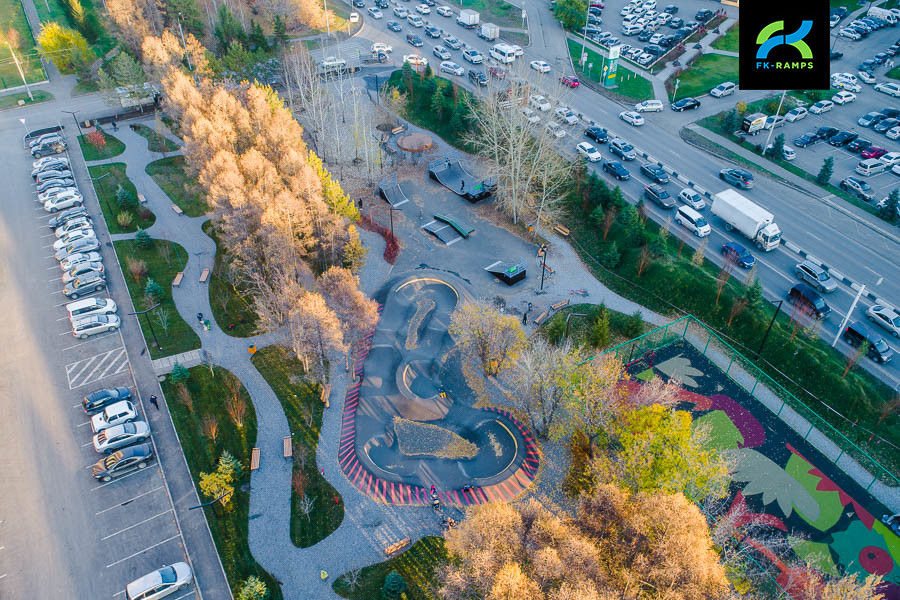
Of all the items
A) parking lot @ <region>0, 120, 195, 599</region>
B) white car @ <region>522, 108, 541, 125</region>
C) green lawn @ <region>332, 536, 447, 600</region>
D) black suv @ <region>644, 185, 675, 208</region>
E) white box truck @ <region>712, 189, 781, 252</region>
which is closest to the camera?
green lawn @ <region>332, 536, 447, 600</region>

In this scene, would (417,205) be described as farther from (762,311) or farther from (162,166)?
(762,311)

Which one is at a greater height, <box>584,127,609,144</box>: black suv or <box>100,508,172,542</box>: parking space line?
<box>584,127,609,144</box>: black suv

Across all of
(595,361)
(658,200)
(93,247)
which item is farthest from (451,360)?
(93,247)

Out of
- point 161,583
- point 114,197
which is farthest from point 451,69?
point 161,583

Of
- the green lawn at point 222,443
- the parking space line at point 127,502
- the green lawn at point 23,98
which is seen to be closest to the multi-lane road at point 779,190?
the green lawn at point 23,98

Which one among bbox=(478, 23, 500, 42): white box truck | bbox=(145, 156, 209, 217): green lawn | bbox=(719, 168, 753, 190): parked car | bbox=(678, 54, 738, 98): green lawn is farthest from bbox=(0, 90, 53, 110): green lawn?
bbox=(719, 168, 753, 190): parked car

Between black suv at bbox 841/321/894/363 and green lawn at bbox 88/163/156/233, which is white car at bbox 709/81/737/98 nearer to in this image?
black suv at bbox 841/321/894/363

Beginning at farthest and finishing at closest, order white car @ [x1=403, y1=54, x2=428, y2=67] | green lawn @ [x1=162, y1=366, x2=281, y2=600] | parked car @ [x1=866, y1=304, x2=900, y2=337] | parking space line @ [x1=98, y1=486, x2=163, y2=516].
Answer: white car @ [x1=403, y1=54, x2=428, y2=67] < parked car @ [x1=866, y1=304, x2=900, y2=337] < parking space line @ [x1=98, y1=486, x2=163, y2=516] < green lawn @ [x1=162, y1=366, x2=281, y2=600]
